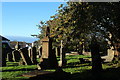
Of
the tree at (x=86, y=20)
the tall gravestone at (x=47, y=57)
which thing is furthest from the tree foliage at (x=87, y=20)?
the tall gravestone at (x=47, y=57)

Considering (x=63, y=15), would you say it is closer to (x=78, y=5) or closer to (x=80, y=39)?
(x=78, y=5)

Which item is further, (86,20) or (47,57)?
(47,57)

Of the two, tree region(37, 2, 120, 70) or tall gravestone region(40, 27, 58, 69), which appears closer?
tree region(37, 2, 120, 70)

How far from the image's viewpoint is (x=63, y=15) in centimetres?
1332

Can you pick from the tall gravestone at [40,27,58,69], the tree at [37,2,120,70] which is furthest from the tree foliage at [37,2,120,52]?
the tall gravestone at [40,27,58,69]

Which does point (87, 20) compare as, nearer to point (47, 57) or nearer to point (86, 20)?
point (86, 20)

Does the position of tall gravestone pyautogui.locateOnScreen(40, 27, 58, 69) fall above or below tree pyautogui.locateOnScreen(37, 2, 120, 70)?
below

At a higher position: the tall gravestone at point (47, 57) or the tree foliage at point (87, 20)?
the tree foliage at point (87, 20)

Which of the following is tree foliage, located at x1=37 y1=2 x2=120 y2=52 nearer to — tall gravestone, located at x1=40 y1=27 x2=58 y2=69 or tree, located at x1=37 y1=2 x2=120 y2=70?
tree, located at x1=37 y1=2 x2=120 y2=70

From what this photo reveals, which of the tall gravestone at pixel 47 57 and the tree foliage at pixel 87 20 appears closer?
the tree foliage at pixel 87 20

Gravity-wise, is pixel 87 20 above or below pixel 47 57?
above

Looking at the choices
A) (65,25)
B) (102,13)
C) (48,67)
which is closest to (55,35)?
(65,25)

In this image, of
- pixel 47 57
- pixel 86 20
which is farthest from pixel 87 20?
pixel 47 57

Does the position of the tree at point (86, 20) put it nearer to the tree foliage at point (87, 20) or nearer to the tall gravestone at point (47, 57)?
the tree foliage at point (87, 20)
